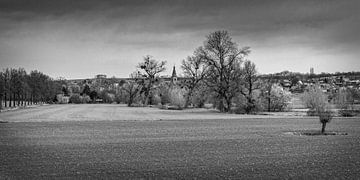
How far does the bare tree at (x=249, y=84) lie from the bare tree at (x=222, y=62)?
5.67 ft

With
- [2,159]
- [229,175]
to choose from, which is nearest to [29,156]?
[2,159]

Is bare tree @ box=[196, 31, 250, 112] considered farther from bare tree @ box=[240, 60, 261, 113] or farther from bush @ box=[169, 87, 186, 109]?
bush @ box=[169, 87, 186, 109]

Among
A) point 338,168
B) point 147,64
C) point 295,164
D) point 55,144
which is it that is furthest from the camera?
point 147,64

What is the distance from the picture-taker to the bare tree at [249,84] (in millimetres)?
67250

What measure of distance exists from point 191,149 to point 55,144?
867cm

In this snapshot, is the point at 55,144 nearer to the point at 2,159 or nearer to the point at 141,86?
the point at 2,159

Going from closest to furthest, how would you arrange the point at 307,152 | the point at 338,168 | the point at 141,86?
the point at 338,168 → the point at 307,152 → the point at 141,86

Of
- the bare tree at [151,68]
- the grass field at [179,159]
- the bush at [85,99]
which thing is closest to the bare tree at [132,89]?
the bare tree at [151,68]

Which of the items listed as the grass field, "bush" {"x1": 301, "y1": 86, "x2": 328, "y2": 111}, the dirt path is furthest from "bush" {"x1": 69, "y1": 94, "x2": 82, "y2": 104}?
the grass field

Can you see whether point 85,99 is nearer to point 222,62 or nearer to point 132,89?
point 132,89

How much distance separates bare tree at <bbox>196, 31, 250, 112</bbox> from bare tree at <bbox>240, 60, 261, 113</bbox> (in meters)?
1.73

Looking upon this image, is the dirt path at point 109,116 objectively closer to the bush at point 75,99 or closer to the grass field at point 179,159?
the grass field at point 179,159

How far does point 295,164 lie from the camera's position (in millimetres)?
16391

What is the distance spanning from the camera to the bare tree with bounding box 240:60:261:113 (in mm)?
67250
